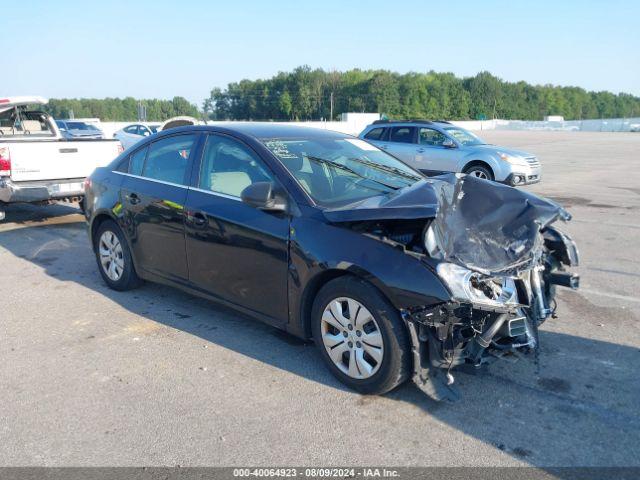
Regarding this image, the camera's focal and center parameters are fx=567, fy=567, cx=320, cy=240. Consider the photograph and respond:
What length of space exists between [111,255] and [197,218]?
67.9 inches

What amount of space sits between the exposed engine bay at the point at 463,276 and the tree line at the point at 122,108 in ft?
308

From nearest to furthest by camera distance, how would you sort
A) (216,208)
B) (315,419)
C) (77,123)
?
(315,419)
(216,208)
(77,123)

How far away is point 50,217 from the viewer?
10352 millimetres

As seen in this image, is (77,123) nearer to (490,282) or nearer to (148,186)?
(148,186)

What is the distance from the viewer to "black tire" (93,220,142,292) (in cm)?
562

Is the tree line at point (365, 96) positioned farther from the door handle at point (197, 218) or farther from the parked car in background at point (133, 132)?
the door handle at point (197, 218)

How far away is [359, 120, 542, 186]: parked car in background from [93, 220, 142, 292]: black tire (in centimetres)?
831

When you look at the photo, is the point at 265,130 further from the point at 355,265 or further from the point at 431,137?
the point at 431,137

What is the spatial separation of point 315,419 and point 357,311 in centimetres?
71

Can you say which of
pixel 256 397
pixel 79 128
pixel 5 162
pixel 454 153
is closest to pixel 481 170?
pixel 454 153

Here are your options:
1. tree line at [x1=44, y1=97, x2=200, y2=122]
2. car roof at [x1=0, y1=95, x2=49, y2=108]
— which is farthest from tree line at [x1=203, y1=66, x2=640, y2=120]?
car roof at [x1=0, y1=95, x2=49, y2=108]

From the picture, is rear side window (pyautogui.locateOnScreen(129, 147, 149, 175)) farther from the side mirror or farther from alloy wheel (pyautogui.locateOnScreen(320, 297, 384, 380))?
alloy wheel (pyautogui.locateOnScreen(320, 297, 384, 380))

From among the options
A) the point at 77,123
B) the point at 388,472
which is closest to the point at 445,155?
the point at 388,472

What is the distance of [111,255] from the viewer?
587cm
